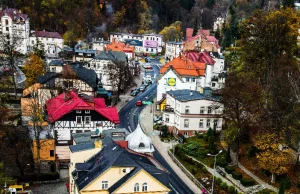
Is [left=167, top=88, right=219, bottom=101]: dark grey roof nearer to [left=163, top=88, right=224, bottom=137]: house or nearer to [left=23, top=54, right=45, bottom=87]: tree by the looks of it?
[left=163, top=88, right=224, bottom=137]: house

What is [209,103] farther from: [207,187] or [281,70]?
[207,187]

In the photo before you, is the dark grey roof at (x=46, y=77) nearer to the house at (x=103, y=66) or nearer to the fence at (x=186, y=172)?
the house at (x=103, y=66)

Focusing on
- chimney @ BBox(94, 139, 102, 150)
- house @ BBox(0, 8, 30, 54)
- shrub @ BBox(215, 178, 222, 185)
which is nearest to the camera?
chimney @ BBox(94, 139, 102, 150)

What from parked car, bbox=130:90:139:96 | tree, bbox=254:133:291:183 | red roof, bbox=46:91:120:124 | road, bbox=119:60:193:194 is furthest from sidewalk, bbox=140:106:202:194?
parked car, bbox=130:90:139:96

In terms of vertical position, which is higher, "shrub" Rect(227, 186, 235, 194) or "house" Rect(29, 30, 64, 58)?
"house" Rect(29, 30, 64, 58)

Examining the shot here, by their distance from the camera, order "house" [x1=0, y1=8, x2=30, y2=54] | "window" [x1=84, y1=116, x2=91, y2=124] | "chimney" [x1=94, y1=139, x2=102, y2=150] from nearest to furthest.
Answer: "chimney" [x1=94, y1=139, x2=102, y2=150]
"window" [x1=84, y1=116, x2=91, y2=124]
"house" [x1=0, y1=8, x2=30, y2=54]

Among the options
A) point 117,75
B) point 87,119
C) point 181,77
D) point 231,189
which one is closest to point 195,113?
point 181,77
